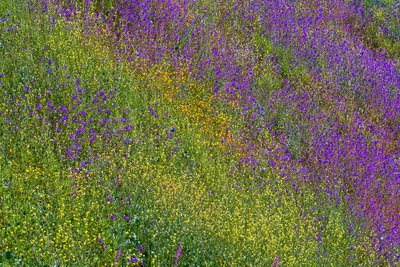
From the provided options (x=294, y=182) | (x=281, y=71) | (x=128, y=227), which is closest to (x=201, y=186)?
(x=128, y=227)

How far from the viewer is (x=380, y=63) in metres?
8.72

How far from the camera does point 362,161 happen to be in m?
6.32

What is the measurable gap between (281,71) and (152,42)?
193cm

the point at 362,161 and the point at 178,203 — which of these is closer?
the point at 178,203

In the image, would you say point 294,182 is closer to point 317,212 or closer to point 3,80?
point 317,212

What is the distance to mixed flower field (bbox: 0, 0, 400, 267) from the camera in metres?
4.18

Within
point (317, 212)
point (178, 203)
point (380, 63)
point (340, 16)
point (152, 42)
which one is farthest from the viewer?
point (340, 16)

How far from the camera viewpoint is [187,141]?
17.4 ft

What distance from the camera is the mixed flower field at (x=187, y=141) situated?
4184 mm

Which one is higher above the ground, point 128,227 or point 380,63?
point 380,63

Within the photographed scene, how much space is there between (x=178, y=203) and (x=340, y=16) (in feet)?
20.5

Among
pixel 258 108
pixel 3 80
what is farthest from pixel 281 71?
pixel 3 80

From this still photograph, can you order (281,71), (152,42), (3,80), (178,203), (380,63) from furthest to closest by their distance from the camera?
(380,63) → (281,71) → (152,42) → (3,80) → (178,203)

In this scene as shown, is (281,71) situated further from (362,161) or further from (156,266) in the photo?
(156,266)
